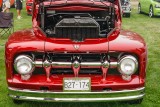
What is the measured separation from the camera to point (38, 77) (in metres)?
4.32

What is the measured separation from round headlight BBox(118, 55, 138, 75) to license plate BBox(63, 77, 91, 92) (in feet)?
1.45

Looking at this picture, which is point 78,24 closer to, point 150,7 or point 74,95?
point 74,95

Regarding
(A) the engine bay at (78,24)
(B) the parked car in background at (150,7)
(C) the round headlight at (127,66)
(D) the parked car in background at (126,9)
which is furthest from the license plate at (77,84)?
(B) the parked car in background at (150,7)

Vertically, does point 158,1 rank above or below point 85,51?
below

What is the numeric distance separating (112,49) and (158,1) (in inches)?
574

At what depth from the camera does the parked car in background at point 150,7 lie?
17812mm

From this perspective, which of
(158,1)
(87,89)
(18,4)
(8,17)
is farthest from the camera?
(158,1)

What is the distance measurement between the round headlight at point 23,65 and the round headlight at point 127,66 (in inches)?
44.0

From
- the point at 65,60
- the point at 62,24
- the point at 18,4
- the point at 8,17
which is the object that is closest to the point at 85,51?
the point at 65,60

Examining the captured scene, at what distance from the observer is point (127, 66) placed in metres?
4.25

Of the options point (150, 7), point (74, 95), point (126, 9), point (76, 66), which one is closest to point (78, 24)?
point (76, 66)

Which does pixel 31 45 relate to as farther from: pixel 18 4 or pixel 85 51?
pixel 18 4

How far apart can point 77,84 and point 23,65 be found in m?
0.73

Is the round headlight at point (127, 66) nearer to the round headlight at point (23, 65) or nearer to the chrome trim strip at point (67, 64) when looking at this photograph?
the chrome trim strip at point (67, 64)
